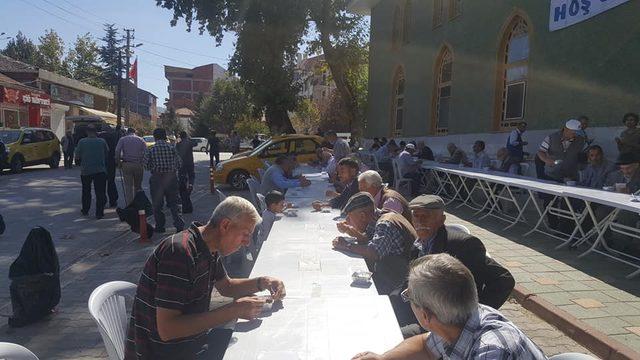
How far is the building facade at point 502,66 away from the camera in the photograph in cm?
877

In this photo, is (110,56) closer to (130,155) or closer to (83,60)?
(83,60)

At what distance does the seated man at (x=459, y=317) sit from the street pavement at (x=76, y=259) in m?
2.53

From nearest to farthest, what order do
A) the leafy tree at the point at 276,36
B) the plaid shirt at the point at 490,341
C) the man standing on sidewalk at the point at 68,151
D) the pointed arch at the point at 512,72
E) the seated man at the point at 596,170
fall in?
the plaid shirt at the point at 490,341, the seated man at the point at 596,170, the pointed arch at the point at 512,72, the man standing on sidewalk at the point at 68,151, the leafy tree at the point at 276,36

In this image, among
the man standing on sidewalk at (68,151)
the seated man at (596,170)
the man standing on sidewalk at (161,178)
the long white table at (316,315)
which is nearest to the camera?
the long white table at (316,315)

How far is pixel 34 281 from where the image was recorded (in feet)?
14.3

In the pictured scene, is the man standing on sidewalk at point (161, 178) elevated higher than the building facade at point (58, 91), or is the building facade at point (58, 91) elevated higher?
the building facade at point (58, 91)

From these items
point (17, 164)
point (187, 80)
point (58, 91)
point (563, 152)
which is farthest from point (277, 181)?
point (187, 80)

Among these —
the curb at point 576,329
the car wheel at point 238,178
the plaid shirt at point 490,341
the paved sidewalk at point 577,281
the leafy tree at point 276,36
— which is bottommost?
the curb at point 576,329

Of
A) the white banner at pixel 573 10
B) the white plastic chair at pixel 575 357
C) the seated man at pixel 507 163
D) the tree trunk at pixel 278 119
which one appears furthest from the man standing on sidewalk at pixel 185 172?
the tree trunk at pixel 278 119

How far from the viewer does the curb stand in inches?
144

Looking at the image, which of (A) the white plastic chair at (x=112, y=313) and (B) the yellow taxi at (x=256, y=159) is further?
(B) the yellow taxi at (x=256, y=159)

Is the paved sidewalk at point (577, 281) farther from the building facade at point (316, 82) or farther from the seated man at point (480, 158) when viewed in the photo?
the building facade at point (316, 82)

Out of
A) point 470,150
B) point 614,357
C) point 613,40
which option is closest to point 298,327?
point 614,357

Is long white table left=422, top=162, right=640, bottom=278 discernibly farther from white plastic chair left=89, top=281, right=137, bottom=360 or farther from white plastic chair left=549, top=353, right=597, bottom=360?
white plastic chair left=89, top=281, right=137, bottom=360
